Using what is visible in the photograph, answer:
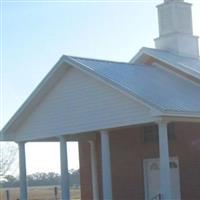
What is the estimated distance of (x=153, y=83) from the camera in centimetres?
1991

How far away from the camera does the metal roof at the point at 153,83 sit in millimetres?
17688

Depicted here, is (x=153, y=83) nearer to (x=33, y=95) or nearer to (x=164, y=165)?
(x=164, y=165)

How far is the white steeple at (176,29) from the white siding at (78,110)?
6759 mm

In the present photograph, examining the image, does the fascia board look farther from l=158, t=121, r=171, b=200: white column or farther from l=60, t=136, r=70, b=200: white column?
l=158, t=121, r=171, b=200: white column

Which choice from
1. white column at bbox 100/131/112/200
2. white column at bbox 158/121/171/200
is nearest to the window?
white column at bbox 100/131/112/200

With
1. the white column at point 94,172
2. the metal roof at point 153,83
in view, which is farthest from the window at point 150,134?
the white column at point 94,172

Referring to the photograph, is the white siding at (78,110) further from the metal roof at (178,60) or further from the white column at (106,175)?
the metal roof at (178,60)

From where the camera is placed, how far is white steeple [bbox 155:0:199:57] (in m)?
26.0

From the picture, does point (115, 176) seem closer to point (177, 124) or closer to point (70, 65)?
point (177, 124)

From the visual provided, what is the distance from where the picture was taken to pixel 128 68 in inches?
829

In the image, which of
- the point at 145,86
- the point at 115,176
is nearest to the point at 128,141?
the point at 115,176

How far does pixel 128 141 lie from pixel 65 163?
325 centimetres

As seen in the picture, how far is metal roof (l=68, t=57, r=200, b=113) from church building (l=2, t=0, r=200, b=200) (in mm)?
37

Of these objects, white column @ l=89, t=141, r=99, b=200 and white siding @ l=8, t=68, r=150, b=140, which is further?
white column @ l=89, t=141, r=99, b=200
